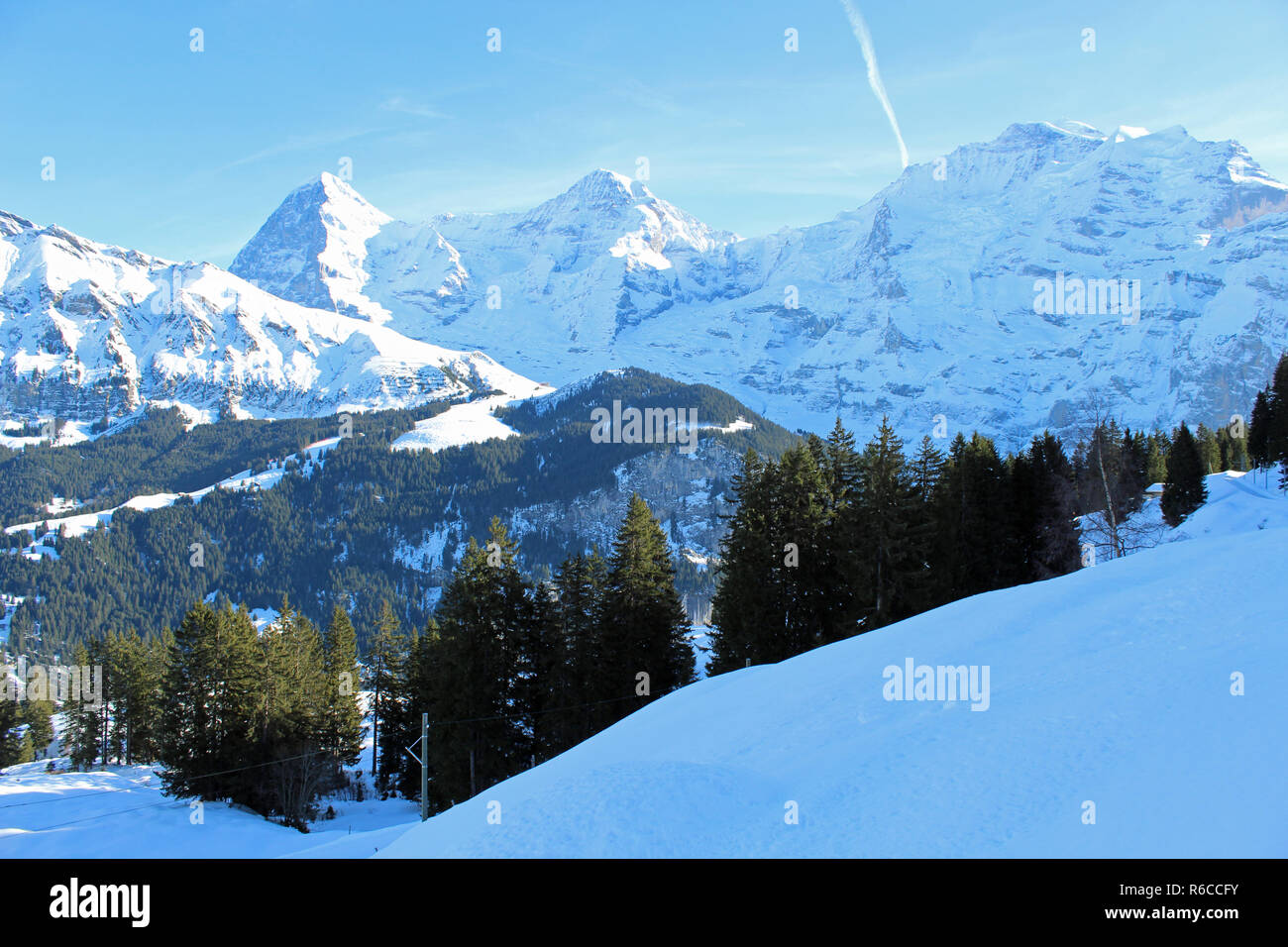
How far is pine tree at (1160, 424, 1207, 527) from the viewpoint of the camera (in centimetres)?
6134

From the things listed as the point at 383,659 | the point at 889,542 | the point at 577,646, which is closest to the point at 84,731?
the point at 383,659

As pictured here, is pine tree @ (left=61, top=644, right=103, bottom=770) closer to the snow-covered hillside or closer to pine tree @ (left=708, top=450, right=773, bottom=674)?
pine tree @ (left=708, top=450, right=773, bottom=674)

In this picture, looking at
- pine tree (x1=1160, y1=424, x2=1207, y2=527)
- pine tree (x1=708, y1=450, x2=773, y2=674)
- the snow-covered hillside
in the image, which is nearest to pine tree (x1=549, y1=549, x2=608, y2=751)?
pine tree (x1=708, y1=450, x2=773, y2=674)

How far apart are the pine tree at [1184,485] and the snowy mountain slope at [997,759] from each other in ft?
182

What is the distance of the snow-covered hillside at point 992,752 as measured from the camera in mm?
7621

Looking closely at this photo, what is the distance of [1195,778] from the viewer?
769 cm

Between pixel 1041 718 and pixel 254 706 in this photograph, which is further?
pixel 254 706

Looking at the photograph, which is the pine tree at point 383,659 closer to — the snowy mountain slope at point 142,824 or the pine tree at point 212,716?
the snowy mountain slope at point 142,824

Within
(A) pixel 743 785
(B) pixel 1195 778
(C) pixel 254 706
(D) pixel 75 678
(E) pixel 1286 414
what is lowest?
(D) pixel 75 678

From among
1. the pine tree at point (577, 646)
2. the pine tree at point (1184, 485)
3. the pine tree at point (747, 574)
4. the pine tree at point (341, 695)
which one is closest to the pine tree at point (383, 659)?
the pine tree at point (341, 695)

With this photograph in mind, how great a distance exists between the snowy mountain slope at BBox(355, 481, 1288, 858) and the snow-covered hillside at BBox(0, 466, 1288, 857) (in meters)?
0.03
